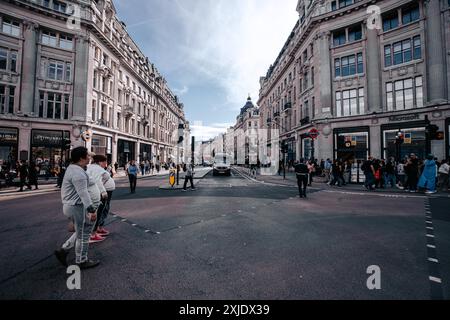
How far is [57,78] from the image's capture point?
23.2m

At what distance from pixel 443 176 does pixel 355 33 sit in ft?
61.8

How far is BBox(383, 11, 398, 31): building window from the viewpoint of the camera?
21.3 meters

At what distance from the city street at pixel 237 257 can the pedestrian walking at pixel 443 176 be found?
801cm

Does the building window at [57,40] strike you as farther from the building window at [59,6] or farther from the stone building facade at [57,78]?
the building window at [59,6]

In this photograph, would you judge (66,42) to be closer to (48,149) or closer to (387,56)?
(48,149)

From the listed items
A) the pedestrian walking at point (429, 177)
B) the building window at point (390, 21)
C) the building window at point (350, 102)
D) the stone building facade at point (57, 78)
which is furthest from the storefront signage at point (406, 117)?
the stone building facade at point (57, 78)

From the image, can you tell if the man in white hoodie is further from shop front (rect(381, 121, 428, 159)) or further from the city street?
shop front (rect(381, 121, 428, 159))

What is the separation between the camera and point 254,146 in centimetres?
6719

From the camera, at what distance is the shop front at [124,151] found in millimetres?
31209

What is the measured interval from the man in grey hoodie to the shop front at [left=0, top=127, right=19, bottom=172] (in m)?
24.7

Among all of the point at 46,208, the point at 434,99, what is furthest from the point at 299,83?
the point at 46,208

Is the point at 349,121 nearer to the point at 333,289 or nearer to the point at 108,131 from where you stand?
the point at 333,289

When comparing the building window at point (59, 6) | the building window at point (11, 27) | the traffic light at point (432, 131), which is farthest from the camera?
the building window at point (59, 6)
